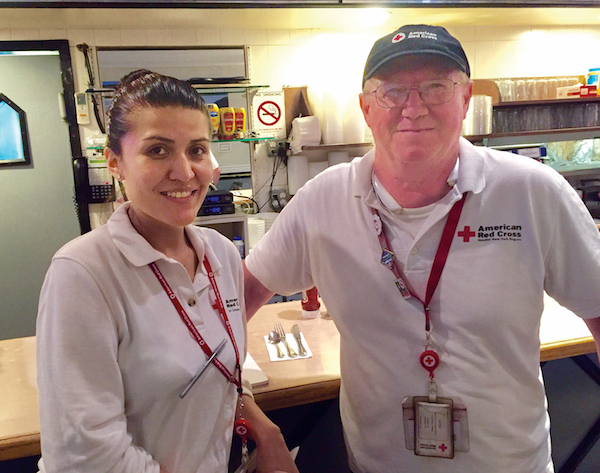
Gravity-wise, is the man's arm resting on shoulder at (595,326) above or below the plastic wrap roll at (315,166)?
below

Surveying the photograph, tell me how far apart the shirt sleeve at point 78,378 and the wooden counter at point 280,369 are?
430 millimetres

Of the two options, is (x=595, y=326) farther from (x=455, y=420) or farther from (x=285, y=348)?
(x=285, y=348)

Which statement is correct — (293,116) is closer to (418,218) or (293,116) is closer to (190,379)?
(418,218)

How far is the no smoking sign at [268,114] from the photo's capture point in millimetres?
3389

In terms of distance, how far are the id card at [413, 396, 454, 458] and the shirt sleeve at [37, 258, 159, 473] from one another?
0.65 metres

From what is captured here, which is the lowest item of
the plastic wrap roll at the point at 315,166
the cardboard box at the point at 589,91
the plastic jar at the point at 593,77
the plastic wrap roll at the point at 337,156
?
the plastic wrap roll at the point at 315,166

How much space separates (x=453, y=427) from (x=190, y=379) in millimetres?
626

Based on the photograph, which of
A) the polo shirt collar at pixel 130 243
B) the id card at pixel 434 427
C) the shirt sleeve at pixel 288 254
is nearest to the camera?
the polo shirt collar at pixel 130 243

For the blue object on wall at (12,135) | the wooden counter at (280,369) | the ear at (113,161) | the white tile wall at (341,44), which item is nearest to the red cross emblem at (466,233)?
the wooden counter at (280,369)

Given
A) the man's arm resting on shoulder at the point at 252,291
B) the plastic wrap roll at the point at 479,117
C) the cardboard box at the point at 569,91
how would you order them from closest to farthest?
the man's arm resting on shoulder at the point at 252,291 → the plastic wrap roll at the point at 479,117 → the cardboard box at the point at 569,91

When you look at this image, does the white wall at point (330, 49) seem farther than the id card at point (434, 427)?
Yes

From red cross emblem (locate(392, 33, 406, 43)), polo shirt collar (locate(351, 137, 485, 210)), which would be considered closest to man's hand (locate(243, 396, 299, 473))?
polo shirt collar (locate(351, 137, 485, 210))

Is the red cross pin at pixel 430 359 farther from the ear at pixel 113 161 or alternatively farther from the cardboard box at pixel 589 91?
the cardboard box at pixel 589 91

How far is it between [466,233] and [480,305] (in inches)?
6.9
